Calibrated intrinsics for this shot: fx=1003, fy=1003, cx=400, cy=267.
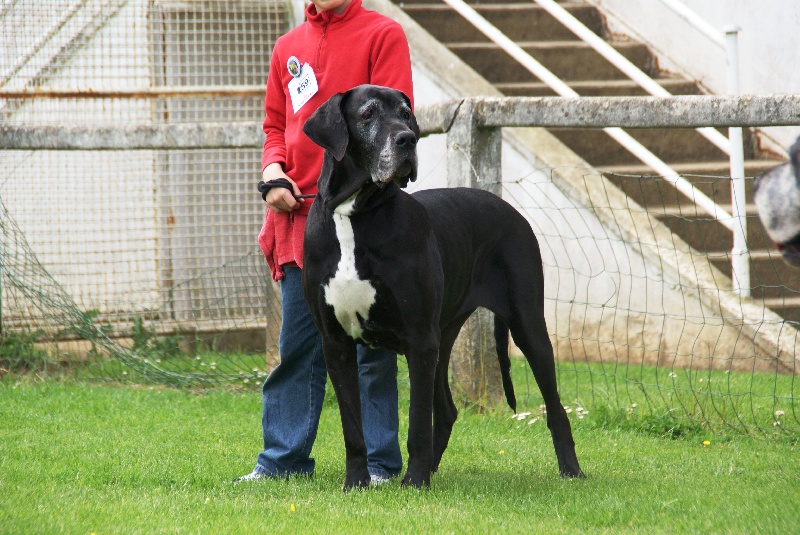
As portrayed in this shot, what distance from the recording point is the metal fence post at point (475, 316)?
5488mm

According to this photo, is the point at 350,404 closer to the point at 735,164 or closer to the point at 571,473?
the point at 571,473

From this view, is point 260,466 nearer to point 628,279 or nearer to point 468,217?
point 468,217

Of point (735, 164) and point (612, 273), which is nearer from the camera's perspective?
point (735, 164)

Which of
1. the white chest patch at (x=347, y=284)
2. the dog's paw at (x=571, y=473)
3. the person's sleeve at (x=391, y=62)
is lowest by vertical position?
the dog's paw at (x=571, y=473)

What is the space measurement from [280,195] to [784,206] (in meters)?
2.06

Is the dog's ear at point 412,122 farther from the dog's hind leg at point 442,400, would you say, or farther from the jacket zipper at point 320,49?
the dog's hind leg at point 442,400

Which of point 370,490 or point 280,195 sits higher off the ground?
point 280,195

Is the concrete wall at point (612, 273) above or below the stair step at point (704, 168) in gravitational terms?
below

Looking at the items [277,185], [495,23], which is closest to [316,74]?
[277,185]

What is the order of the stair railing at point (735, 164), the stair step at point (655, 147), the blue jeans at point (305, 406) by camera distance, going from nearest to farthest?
the blue jeans at point (305, 406) → the stair railing at point (735, 164) → the stair step at point (655, 147)

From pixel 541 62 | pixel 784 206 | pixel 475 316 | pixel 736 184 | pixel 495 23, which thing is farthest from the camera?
pixel 495 23

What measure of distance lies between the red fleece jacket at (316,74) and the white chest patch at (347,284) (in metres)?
0.45

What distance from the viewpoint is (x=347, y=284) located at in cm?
363

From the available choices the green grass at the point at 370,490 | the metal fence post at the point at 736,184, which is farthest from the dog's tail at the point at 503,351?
the metal fence post at the point at 736,184
